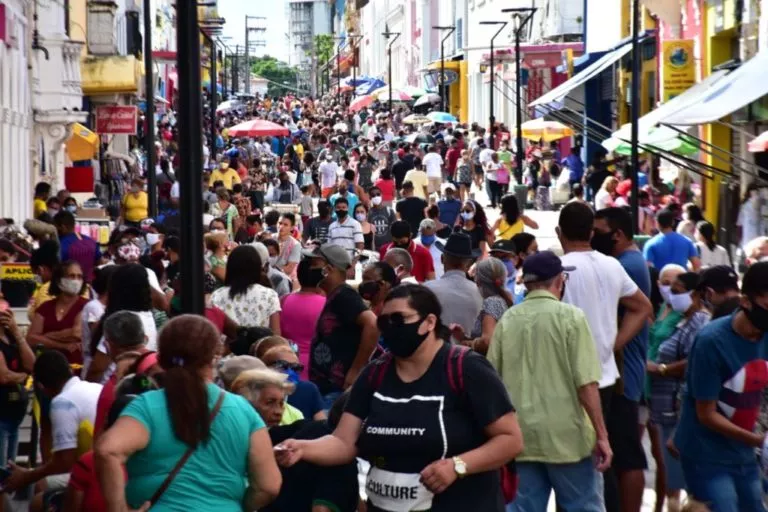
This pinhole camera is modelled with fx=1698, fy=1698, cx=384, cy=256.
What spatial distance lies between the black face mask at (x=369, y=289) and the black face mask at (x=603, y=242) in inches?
61.3

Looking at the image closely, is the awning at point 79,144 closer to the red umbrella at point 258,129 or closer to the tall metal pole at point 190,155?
the red umbrella at point 258,129

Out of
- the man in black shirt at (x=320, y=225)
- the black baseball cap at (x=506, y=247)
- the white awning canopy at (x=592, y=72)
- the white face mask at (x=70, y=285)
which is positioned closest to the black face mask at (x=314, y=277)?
the white face mask at (x=70, y=285)

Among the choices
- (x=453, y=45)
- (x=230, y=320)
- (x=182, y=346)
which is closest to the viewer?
(x=182, y=346)

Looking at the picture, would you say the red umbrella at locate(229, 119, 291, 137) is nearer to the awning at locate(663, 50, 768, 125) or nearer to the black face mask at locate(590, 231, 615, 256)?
the awning at locate(663, 50, 768, 125)

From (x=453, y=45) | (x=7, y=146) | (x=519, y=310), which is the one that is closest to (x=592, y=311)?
(x=519, y=310)

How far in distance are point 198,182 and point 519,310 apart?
158 centimetres

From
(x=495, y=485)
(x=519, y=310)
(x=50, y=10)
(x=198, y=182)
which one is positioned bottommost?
(x=495, y=485)

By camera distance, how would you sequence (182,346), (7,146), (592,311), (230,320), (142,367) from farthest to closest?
(7,146), (230,320), (592,311), (142,367), (182,346)

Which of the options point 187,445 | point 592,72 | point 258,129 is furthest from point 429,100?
point 187,445

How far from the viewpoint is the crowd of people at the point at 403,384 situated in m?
5.58

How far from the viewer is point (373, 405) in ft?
19.1

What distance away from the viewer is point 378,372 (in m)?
5.94

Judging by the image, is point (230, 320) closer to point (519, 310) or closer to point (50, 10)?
point (519, 310)

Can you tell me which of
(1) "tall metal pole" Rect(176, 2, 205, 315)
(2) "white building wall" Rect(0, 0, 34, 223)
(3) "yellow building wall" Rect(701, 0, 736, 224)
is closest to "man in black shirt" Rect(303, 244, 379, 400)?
(1) "tall metal pole" Rect(176, 2, 205, 315)
